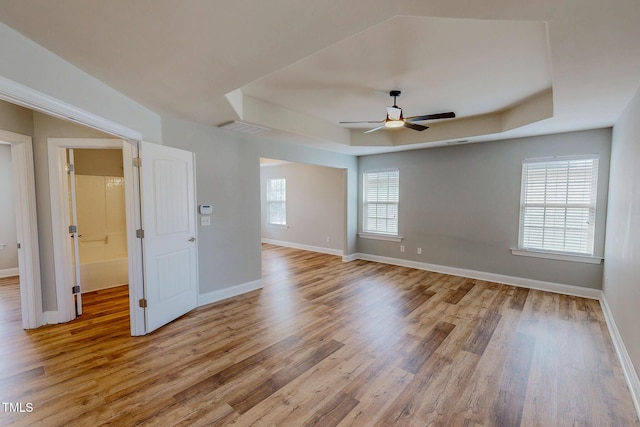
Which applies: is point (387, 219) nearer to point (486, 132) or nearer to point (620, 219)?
point (486, 132)

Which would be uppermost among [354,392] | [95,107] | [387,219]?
[95,107]

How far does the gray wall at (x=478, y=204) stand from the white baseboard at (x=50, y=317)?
17.8ft

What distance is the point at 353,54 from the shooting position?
2.41 meters

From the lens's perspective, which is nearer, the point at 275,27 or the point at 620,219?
the point at 275,27

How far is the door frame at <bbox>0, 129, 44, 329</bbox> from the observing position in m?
2.97

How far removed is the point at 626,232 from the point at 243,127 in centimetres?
428

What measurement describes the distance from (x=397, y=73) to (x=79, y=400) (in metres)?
3.76

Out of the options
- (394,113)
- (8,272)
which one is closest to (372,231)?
(394,113)

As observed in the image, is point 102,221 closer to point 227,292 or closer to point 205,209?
point 205,209

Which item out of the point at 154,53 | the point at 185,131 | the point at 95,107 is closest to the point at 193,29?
the point at 154,53

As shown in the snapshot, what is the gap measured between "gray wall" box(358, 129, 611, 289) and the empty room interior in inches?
1.3

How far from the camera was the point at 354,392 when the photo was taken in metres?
2.12

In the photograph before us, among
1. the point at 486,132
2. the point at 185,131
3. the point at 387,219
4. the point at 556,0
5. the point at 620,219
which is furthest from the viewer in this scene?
the point at 387,219

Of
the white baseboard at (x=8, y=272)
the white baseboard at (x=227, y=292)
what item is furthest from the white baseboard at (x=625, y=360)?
the white baseboard at (x=8, y=272)
